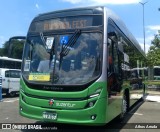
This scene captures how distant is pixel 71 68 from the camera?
803 cm

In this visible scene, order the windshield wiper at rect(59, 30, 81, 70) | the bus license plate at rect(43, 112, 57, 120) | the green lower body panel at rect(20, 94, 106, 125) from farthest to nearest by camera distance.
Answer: the windshield wiper at rect(59, 30, 81, 70), the bus license plate at rect(43, 112, 57, 120), the green lower body panel at rect(20, 94, 106, 125)

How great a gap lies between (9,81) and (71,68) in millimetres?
15140

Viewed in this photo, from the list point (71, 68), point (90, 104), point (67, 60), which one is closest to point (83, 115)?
point (90, 104)

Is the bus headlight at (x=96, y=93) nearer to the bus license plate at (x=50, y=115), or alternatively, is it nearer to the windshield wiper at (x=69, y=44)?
the bus license plate at (x=50, y=115)

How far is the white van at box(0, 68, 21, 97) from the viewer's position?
22.3 m

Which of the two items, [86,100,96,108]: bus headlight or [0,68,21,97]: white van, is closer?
[86,100,96,108]: bus headlight

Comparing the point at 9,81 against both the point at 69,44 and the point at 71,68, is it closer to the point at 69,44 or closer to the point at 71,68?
the point at 69,44

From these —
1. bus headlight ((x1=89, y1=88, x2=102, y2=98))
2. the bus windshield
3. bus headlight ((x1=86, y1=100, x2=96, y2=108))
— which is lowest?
bus headlight ((x1=86, y1=100, x2=96, y2=108))

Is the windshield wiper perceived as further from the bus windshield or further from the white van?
the white van

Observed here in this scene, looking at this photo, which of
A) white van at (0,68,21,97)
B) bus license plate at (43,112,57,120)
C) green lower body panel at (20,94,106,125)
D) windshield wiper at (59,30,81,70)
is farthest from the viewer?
white van at (0,68,21,97)

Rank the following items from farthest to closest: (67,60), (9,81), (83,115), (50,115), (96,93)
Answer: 1. (9,81)
2. (67,60)
3. (50,115)
4. (96,93)
5. (83,115)

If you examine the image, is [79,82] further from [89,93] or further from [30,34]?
[30,34]

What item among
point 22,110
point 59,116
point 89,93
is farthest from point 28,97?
point 89,93

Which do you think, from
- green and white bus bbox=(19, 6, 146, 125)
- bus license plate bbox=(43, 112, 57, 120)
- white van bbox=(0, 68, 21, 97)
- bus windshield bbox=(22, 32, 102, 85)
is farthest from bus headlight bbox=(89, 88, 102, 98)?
white van bbox=(0, 68, 21, 97)
